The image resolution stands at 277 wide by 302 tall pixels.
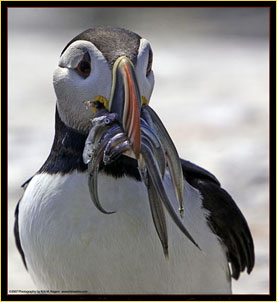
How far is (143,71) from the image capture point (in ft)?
11.0

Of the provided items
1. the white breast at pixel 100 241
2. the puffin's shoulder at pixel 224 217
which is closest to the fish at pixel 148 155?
the white breast at pixel 100 241

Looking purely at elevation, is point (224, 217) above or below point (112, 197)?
below

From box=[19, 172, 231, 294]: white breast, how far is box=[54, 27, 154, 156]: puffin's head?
0.27 meters

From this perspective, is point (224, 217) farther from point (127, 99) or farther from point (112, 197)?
point (127, 99)

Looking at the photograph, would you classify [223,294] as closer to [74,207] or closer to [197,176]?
[197,176]

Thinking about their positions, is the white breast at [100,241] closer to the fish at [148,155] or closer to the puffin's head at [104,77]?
the fish at [148,155]

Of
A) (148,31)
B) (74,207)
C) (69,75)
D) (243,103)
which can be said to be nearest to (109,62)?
(69,75)

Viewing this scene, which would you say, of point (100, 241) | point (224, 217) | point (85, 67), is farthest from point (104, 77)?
point (224, 217)

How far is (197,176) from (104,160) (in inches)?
33.2

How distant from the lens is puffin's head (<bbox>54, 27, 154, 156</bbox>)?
10.5 feet

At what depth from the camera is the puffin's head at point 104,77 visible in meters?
3.21

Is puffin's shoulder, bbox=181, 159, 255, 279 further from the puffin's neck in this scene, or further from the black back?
the black back

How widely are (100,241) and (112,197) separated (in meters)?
0.17

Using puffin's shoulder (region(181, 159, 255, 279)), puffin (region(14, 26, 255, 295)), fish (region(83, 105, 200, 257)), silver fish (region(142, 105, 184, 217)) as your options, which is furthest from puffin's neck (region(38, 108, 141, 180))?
puffin's shoulder (region(181, 159, 255, 279))
